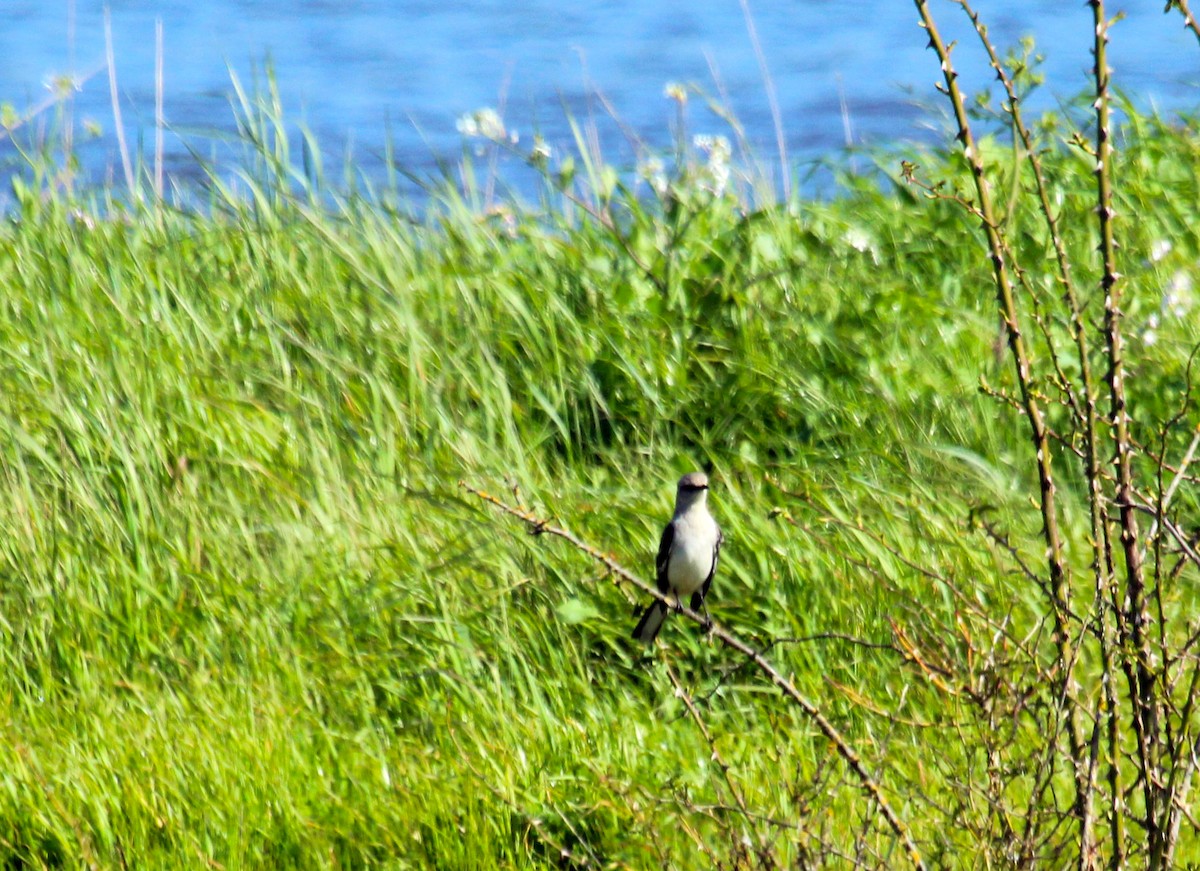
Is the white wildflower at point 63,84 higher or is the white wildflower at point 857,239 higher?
the white wildflower at point 63,84

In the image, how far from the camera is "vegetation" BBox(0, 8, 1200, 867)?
10.8 ft

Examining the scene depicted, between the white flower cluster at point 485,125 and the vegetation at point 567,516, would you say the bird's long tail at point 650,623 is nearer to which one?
the vegetation at point 567,516

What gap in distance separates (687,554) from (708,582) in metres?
0.17

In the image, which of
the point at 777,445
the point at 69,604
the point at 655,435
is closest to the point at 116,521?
the point at 69,604

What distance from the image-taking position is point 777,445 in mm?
4812

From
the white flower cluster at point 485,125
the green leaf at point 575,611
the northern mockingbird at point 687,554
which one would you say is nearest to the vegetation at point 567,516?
the green leaf at point 575,611

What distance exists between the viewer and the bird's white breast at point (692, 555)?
3957 millimetres

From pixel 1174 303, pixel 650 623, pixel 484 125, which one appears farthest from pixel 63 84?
pixel 1174 303

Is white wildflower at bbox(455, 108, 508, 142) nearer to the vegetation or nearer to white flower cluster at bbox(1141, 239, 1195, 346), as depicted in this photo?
the vegetation

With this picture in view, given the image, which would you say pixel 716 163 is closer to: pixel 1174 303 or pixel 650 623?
pixel 1174 303

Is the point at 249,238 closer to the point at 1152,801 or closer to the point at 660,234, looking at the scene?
the point at 660,234

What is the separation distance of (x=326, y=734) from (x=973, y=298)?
8.94 ft

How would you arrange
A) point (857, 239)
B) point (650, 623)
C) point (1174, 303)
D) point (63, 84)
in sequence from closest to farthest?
point (650, 623) → point (1174, 303) → point (857, 239) → point (63, 84)

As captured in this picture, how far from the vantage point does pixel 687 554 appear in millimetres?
3969
